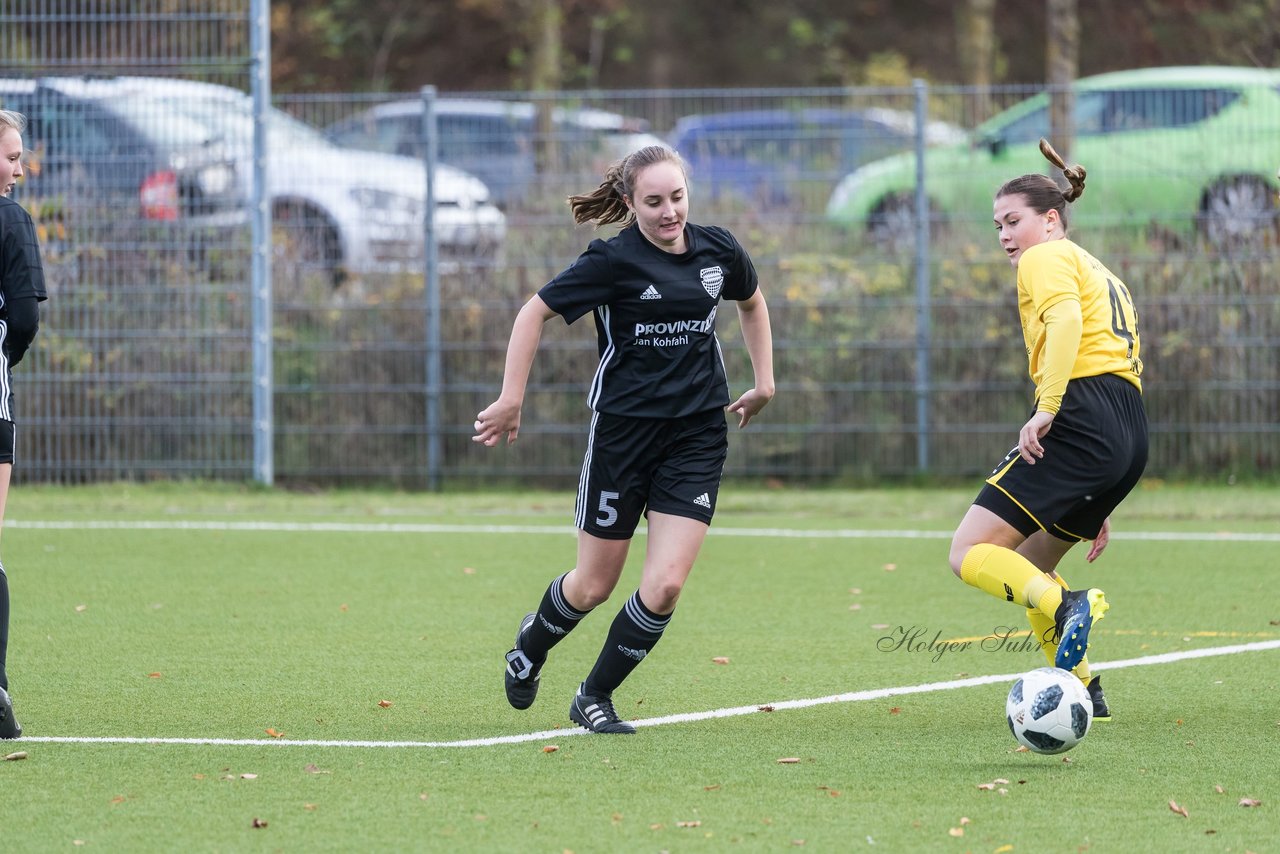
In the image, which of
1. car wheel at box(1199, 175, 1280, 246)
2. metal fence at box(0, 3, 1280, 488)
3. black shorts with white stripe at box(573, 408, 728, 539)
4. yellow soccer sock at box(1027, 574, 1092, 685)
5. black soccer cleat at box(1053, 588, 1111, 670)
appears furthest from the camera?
metal fence at box(0, 3, 1280, 488)

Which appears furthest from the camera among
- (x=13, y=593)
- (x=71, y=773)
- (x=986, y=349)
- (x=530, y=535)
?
(x=986, y=349)

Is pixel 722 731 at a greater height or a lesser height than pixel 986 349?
lesser

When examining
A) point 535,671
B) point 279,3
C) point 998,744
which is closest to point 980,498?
point 998,744

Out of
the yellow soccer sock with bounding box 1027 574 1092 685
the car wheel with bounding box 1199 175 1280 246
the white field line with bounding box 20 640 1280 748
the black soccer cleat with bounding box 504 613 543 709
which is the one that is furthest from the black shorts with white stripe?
the car wheel with bounding box 1199 175 1280 246

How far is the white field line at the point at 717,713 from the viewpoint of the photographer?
5.39 meters

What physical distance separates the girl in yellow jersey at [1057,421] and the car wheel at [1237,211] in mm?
6830

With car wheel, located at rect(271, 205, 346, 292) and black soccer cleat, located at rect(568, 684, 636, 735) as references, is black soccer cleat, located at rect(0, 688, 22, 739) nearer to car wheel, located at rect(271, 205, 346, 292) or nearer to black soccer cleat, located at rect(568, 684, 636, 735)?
black soccer cleat, located at rect(568, 684, 636, 735)

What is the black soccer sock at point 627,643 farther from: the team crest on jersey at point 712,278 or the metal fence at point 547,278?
the metal fence at point 547,278

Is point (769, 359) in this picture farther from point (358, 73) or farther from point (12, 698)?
point (358, 73)

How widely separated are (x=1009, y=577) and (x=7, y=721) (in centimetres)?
307

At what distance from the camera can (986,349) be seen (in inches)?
488

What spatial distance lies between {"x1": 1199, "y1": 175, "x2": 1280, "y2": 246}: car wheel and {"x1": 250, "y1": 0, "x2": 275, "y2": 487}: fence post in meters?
6.45

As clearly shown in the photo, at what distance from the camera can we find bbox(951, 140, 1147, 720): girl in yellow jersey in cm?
535

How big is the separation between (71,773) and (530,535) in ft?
18.2
